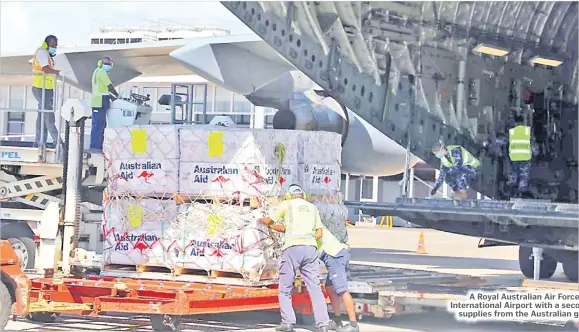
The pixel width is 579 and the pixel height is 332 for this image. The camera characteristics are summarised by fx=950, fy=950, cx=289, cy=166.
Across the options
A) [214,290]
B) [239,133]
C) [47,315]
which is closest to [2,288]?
[47,315]

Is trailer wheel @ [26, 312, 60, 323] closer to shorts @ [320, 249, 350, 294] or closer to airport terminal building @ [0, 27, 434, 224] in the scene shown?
shorts @ [320, 249, 350, 294]

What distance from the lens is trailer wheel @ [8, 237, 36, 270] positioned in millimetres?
12039

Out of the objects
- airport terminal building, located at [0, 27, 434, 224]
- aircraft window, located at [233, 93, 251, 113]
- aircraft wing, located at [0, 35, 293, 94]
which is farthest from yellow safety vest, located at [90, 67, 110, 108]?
aircraft window, located at [233, 93, 251, 113]

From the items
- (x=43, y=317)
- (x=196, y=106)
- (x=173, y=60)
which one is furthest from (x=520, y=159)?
(x=196, y=106)

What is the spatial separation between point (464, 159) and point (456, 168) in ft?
0.83

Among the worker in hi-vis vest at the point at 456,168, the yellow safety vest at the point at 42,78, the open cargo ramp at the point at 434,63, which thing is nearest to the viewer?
the open cargo ramp at the point at 434,63

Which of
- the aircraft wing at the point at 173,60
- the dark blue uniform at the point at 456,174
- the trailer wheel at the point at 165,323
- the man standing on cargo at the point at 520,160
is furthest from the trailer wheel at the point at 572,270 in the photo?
the aircraft wing at the point at 173,60

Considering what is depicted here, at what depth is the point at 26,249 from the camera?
12180 mm

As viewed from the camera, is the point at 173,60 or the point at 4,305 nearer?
the point at 4,305

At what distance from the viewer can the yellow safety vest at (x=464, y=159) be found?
42.1 ft

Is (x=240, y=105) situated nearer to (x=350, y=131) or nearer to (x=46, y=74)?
(x=350, y=131)

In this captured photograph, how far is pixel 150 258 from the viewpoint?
360 inches

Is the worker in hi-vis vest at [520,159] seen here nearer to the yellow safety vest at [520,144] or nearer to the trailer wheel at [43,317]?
the yellow safety vest at [520,144]

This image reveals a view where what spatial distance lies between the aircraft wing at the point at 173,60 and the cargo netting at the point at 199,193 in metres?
5.99
